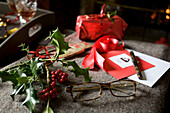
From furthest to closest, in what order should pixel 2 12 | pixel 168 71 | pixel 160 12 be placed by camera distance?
1. pixel 160 12
2. pixel 2 12
3. pixel 168 71

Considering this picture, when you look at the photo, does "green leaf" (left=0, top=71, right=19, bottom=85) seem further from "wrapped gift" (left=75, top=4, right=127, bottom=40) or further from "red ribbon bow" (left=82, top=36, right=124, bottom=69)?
"wrapped gift" (left=75, top=4, right=127, bottom=40)

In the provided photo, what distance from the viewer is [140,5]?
68.7 inches

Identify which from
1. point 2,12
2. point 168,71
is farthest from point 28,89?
point 2,12

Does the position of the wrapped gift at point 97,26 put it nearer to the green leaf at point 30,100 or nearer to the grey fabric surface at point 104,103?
the grey fabric surface at point 104,103

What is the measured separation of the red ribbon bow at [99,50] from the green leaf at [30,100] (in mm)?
217

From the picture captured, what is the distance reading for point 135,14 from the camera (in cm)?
177

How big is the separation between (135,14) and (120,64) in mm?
1393

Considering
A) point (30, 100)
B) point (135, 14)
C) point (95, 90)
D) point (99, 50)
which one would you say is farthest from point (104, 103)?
point (135, 14)

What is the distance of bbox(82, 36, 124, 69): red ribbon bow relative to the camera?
521mm

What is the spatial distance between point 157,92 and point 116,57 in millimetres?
199

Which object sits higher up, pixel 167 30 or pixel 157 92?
pixel 157 92

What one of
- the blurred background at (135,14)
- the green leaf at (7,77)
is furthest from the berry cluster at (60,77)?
the blurred background at (135,14)

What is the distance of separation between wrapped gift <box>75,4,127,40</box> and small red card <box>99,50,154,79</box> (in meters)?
0.16

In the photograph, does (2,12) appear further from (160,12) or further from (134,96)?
(160,12)
